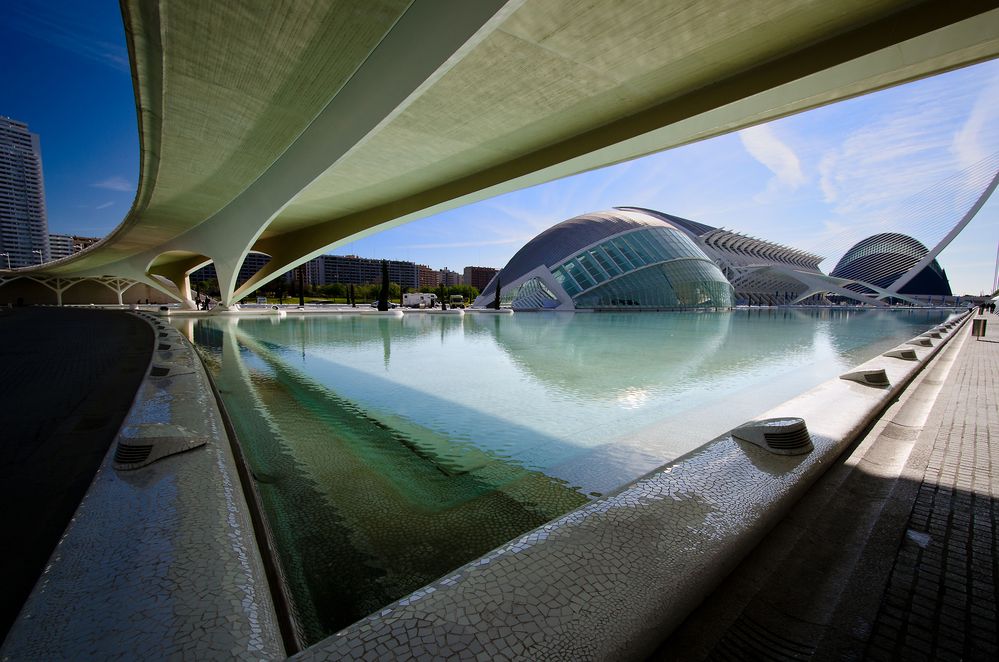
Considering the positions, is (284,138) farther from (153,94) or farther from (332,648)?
(332,648)

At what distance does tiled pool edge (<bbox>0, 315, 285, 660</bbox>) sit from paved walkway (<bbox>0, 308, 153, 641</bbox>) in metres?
0.24

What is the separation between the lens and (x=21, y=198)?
74125 millimetres

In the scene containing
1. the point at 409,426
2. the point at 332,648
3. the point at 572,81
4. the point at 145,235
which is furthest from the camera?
the point at 145,235

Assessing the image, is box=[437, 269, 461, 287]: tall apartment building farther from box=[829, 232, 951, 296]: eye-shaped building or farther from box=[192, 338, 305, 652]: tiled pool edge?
box=[192, 338, 305, 652]: tiled pool edge

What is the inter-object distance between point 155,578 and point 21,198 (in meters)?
113

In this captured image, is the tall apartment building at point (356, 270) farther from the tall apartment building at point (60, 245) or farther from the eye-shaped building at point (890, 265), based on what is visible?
the eye-shaped building at point (890, 265)

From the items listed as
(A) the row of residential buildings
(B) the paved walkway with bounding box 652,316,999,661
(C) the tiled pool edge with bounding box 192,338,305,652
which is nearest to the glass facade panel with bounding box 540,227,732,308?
(B) the paved walkway with bounding box 652,316,999,661

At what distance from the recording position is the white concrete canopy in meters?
4.28

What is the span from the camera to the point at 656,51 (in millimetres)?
4992

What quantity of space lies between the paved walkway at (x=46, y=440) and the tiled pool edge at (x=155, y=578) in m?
0.24

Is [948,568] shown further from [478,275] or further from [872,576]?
[478,275]

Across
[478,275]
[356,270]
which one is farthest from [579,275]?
[478,275]

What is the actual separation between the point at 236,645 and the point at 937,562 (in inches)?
97.7

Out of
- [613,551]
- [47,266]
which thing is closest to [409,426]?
[613,551]
